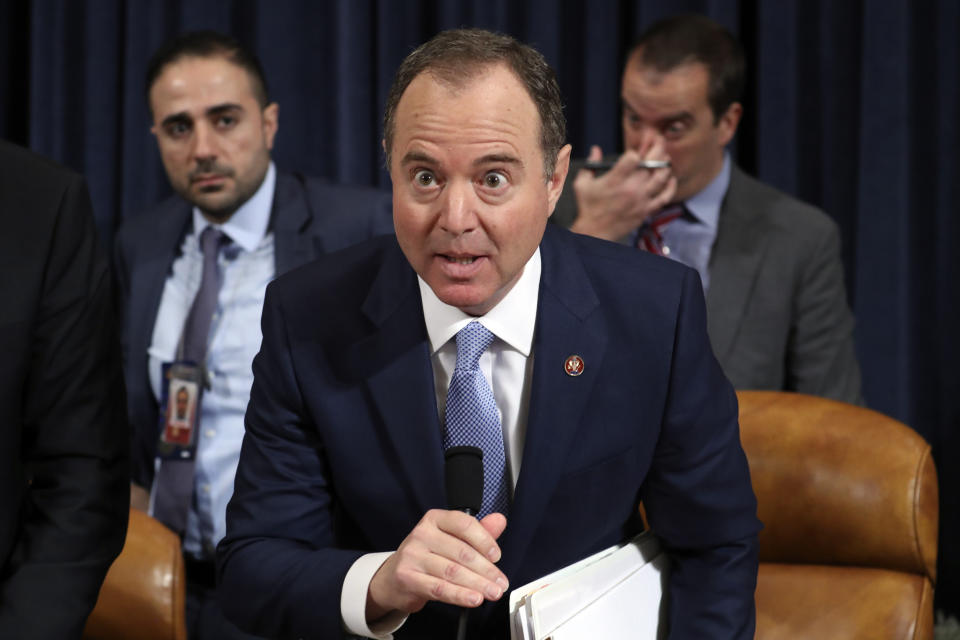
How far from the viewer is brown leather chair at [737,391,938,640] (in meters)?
1.53

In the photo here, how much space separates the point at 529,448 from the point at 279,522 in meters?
0.31

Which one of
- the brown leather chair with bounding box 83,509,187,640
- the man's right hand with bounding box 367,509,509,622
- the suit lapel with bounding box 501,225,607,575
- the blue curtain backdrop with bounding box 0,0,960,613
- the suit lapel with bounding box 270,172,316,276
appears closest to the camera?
the man's right hand with bounding box 367,509,509,622

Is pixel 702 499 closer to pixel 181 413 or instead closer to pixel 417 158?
pixel 417 158

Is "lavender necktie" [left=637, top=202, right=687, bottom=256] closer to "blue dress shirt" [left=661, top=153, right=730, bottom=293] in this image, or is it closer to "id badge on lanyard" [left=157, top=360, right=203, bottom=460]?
"blue dress shirt" [left=661, top=153, right=730, bottom=293]

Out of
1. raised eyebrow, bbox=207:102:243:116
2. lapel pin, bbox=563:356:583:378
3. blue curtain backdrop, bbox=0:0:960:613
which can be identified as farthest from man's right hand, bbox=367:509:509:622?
blue curtain backdrop, bbox=0:0:960:613

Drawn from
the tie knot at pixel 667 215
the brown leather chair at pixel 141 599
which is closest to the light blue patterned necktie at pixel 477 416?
the brown leather chair at pixel 141 599

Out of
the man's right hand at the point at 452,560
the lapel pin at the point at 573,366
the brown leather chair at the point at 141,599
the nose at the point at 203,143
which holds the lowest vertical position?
the brown leather chair at the point at 141,599

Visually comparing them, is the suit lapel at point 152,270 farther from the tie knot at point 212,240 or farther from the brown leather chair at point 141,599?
the brown leather chair at point 141,599

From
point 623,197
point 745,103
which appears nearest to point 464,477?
point 623,197

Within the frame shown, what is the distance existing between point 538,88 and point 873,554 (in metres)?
0.81

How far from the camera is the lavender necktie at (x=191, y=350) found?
7.89 feet

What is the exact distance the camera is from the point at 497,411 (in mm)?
1312

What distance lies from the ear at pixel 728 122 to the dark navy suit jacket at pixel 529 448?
4.20 feet

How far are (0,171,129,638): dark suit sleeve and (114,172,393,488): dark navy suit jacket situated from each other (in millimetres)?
1239
